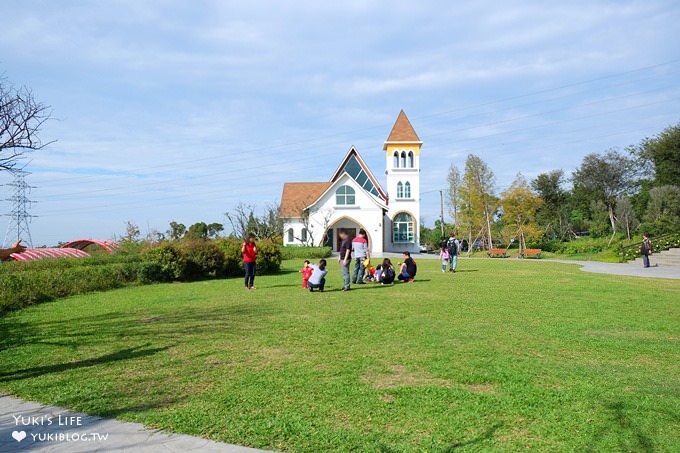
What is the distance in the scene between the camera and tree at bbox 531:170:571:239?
5634 centimetres

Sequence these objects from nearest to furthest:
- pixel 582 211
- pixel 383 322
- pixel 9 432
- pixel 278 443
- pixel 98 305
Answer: pixel 278 443
pixel 9 432
pixel 383 322
pixel 98 305
pixel 582 211

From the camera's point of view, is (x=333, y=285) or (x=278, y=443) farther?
(x=333, y=285)

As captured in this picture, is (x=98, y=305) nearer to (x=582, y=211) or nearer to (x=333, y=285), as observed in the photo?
(x=333, y=285)

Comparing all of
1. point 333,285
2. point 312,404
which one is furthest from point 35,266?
point 312,404

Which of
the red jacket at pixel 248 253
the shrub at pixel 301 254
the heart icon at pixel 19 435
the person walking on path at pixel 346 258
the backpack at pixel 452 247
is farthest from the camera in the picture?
the shrub at pixel 301 254

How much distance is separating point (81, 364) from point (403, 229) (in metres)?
42.8

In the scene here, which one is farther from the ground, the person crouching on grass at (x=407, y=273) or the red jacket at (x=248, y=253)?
the red jacket at (x=248, y=253)

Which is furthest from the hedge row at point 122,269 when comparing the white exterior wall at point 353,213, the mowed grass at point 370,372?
the white exterior wall at point 353,213

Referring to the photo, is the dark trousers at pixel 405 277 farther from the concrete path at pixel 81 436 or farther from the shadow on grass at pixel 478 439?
the concrete path at pixel 81 436

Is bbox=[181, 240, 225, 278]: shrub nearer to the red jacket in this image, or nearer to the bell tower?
the red jacket

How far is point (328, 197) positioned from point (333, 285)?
92.1 feet

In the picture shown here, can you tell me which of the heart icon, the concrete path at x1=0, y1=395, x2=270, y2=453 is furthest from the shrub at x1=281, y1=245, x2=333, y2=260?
the heart icon

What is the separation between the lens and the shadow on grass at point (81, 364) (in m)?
5.44

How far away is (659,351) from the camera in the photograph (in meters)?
6.33
